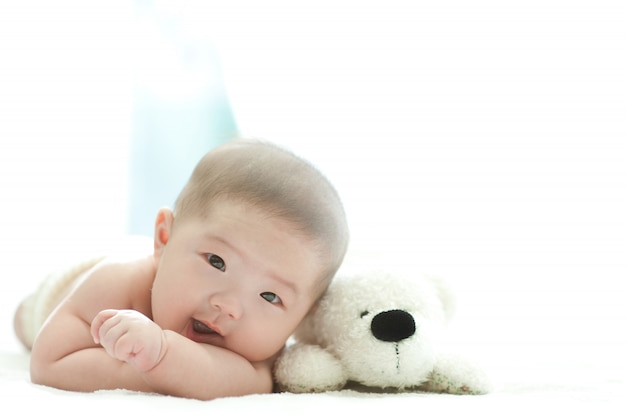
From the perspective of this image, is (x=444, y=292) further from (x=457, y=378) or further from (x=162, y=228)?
(x=162, y=228)

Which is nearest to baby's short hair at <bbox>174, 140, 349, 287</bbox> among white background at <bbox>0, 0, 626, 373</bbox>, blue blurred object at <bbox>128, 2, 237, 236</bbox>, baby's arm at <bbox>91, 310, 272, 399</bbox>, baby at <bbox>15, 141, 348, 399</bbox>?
baby at <bbox>15, 141, 348, 399</bbox>

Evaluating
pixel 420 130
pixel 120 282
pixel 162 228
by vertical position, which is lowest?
pixel 120 282

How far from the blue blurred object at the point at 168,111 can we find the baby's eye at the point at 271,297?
230 centimetres

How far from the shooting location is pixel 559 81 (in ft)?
7.74

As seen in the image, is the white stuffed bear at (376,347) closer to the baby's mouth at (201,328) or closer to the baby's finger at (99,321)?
the baby's mouth at (201,328)

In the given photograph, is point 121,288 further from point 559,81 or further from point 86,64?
point 86,64

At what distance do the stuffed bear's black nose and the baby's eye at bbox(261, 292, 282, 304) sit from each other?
16 cm

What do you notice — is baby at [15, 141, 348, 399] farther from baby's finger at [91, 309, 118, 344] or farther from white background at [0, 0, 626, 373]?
white background at [0, 0, 626, 373]

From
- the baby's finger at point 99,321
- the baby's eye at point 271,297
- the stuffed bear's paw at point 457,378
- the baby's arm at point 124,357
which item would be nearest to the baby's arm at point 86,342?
the baby's arm at point 124,357

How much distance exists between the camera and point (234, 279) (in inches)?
43.6

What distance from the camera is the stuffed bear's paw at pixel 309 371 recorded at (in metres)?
1.12

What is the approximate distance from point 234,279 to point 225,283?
16 millimetres

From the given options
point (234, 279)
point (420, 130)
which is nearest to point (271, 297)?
point (234, 279)

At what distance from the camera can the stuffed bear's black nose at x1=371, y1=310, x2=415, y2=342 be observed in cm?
112
